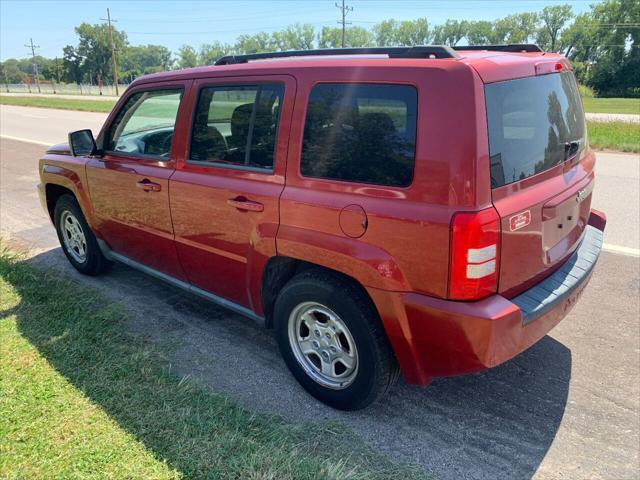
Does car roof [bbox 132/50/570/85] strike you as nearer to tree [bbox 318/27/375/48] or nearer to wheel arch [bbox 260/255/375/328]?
wheel arch [bbox 260/255/375/328]

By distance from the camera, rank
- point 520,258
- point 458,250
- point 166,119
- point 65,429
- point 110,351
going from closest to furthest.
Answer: point 458,250 < point 520,258 < point 65,429 < point 110,351 < point 166,119

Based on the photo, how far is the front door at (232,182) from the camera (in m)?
2.98

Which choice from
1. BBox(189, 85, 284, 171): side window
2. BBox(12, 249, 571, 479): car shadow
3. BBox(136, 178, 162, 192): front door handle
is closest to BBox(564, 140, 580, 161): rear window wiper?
BBox(12, 249, 571, 479): car shadow

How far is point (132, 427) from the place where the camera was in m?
2.71

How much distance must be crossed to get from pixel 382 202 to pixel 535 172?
83 centimetres

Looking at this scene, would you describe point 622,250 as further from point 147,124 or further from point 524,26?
point 524,26

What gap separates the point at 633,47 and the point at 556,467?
292 feet

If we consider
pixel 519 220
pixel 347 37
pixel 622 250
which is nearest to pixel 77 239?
pixel 519 220

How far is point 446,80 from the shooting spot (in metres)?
2.31

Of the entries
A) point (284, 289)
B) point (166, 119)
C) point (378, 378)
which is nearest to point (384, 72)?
point (284, 289)

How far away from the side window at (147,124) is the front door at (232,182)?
0.32 meters

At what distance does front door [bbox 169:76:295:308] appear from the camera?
117 inches

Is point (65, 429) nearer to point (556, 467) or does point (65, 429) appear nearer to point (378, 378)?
point (378, 378)

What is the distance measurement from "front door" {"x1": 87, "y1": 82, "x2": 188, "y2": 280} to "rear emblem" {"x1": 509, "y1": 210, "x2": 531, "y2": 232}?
2.32 m
